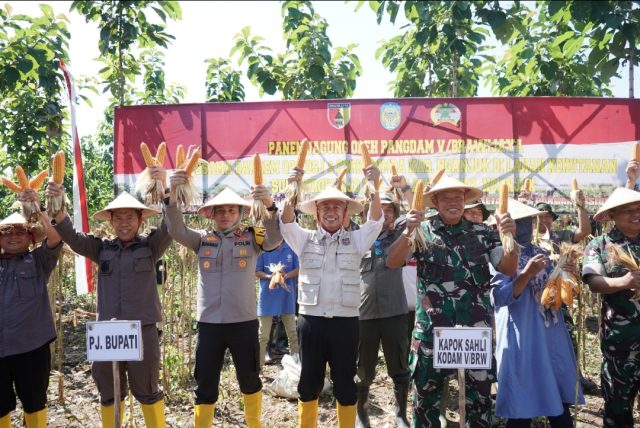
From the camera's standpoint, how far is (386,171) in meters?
5.78

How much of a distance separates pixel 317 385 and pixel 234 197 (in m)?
1.65

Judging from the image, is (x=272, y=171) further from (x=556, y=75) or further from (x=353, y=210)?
(x=556, y=75)

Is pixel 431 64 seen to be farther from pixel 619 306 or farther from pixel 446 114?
pixel 619 306

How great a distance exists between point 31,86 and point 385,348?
6.02 meters

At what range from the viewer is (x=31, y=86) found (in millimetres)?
7023

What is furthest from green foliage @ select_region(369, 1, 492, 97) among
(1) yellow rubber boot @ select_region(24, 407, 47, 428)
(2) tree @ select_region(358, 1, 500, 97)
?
(1) yellow rubber boot @ select_region(24, 407, 47, 428)

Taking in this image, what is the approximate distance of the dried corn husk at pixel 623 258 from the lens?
136 inches

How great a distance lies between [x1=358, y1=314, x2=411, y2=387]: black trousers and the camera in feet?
14.6

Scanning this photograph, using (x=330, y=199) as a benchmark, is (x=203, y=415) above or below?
below

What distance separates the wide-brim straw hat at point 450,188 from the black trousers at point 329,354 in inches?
42.9

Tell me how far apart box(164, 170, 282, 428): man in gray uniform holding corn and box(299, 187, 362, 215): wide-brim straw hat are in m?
0.33

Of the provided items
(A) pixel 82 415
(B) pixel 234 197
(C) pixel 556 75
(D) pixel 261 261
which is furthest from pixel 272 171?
(C) pixel 556 75

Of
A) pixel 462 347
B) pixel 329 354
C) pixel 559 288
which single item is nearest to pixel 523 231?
pixel 559 288

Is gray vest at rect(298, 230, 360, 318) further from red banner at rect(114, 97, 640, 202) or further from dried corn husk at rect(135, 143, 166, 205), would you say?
red banner at rect(114, 97, 640, 202)
